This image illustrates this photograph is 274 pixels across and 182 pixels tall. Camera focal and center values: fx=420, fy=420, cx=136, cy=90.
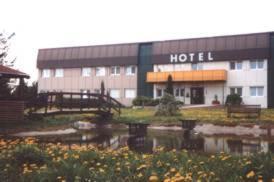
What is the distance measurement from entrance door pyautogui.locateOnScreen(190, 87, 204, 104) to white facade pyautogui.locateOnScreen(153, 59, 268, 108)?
428mm

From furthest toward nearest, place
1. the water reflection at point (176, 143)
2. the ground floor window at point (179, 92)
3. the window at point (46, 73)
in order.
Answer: the window at point (46, 73) → the ground floor window at point (179, 92) → the water reflection at point (176, 143)

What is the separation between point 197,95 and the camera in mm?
49469

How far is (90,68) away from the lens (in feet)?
183

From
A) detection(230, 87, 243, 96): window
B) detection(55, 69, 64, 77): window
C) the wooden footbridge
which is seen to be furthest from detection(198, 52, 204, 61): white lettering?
the wooden footbridge

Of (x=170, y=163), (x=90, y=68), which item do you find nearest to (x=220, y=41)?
(x=90, y=68)

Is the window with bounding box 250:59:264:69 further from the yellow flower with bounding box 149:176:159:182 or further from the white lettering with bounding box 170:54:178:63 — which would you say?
the yellow flower with bounding box 149:176:159:182

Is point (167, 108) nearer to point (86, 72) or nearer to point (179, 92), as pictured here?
point (179, 92)

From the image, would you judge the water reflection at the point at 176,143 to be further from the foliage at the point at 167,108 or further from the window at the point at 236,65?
the window at the point at 236,65

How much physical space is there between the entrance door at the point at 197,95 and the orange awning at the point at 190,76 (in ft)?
6.92

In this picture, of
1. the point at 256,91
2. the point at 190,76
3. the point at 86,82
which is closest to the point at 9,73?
the point at 190,76

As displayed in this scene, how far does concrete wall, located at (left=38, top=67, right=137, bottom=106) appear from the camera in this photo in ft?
175

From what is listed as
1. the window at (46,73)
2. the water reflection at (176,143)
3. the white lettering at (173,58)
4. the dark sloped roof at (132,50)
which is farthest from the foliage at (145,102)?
the water reflection at (176,143)

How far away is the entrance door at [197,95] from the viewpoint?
4912 cm

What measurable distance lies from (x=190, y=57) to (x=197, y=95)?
14.9 feet
